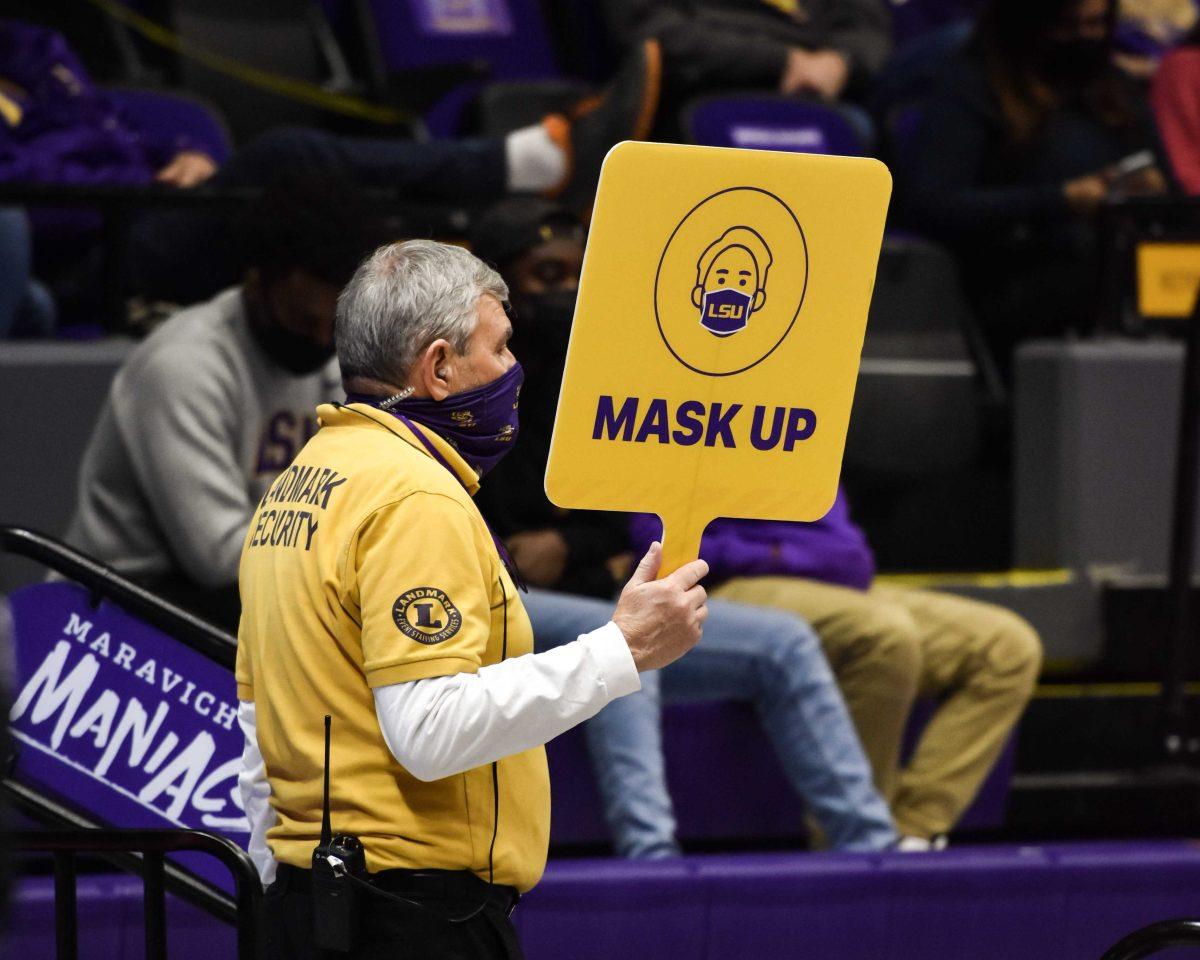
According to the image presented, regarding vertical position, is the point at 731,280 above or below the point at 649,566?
above

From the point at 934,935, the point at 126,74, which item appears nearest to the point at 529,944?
the point at 934,935

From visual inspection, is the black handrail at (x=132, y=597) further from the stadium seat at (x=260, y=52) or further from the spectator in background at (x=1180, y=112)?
the spectator in background at (x=1180, y=112)

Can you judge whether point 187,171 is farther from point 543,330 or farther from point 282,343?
point 543,330

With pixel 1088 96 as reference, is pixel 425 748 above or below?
above

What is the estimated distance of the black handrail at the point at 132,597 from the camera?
311cm

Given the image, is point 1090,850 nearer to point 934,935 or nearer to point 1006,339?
point 934,935

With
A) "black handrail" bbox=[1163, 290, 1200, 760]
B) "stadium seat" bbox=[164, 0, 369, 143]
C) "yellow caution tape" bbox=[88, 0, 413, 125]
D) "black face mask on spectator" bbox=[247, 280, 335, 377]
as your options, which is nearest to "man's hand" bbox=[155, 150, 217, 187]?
"black face mask on spectator" bbox=[247, 280, 335, 377]

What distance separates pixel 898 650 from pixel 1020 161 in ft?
6.10

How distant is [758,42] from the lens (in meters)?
5.96

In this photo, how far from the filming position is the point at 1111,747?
4551mm

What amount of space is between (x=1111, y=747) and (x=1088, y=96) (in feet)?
6.39

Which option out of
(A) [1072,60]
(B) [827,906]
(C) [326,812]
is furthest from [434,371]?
(A) [1072,60]

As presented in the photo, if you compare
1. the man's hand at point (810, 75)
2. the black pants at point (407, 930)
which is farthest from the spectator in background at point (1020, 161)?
the black pants at point (407, 930)

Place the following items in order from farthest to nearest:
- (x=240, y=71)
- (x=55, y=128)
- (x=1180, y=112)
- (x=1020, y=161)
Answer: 1. (x=240, y=71)
2. (x=1180, y=112)
3. (x=1020, y=161)
4. (x=55, y=128)
